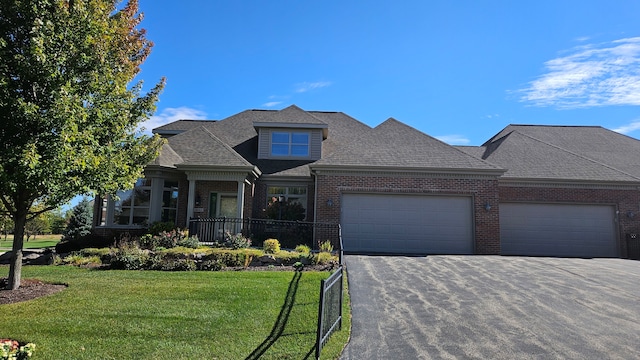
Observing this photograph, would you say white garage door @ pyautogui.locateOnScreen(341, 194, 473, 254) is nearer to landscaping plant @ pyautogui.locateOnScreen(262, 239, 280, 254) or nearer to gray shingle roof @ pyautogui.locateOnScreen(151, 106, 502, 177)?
gray shingle roof @ pyautogui.locateOnScreen(151, 106, 502, 177)

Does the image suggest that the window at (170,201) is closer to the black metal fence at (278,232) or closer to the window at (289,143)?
the black metal fence at (278,232)

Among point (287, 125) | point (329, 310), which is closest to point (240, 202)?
point (287, 125)

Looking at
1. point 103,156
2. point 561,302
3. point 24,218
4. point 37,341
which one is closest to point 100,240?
point 24,218

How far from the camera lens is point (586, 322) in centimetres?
675

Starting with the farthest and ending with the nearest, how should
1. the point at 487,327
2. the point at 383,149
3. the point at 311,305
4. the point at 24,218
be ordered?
1. the point at 383,149
2. the point at 24,218
3. the point at 311,305
4. the point at 487,327

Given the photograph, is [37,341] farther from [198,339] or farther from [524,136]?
[524,136]

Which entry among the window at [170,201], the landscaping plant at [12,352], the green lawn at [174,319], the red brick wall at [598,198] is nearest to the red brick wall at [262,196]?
the window at [170,201]

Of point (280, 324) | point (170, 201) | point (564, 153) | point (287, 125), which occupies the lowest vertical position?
point (280, 324)

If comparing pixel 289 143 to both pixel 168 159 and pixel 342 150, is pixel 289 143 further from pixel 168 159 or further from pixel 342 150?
pixel 168 159

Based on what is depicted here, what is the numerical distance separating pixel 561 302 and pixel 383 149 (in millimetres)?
9195

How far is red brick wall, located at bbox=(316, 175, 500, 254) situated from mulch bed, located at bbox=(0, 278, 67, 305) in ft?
28.2

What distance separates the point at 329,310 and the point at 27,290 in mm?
6684

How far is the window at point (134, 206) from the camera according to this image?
50.4 feet

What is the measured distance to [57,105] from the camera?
712cm
